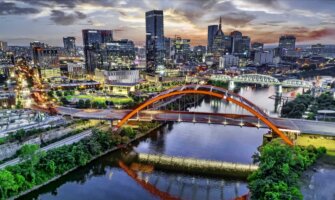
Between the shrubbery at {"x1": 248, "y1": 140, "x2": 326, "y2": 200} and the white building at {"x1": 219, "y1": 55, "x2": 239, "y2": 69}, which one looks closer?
the shrubbery at {"x1": 248, "y1": 140, "x2": 326, "y2": 200}

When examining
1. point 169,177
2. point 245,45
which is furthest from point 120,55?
point 245,45

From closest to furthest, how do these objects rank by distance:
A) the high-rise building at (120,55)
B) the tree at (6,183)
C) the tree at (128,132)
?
the tree at (6,183), the tree at (128,132), the high-rise building at (120,55)

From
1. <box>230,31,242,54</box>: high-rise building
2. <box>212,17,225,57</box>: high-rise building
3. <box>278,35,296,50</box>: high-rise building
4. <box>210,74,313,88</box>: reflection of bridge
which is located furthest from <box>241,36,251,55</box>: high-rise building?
<box>210,74,313,88</box>: reflection of bridge

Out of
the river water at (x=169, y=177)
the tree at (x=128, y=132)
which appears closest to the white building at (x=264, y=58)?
the river water at (x=169, y=177)

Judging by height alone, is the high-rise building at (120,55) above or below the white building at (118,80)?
above

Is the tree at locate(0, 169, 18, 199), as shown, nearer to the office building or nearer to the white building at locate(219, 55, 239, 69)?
the white building at locate(219, 55, 239, 69)

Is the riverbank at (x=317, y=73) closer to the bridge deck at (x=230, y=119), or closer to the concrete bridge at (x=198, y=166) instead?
the bridge deck at (x=230, y=119)
